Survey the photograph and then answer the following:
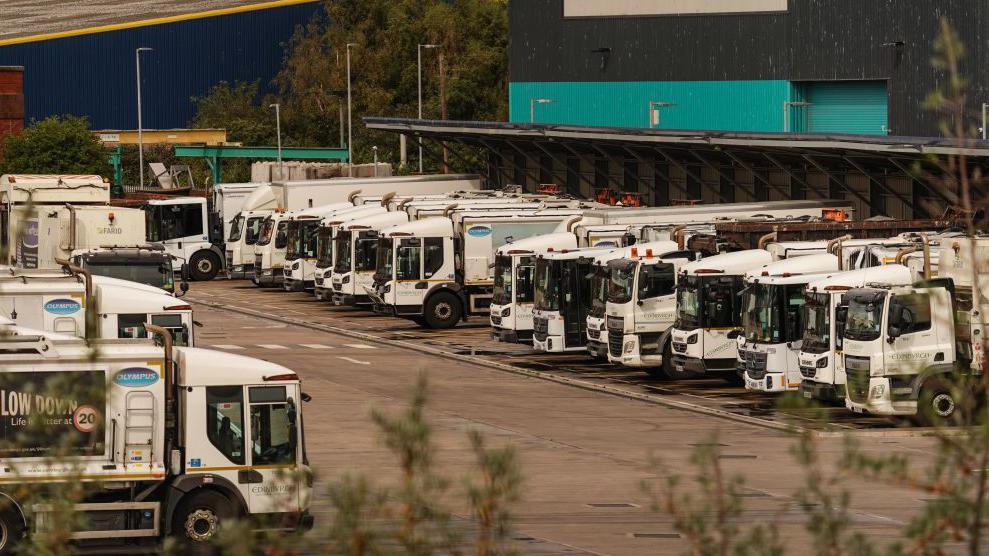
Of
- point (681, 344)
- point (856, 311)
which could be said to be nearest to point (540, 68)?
point (681, 344)

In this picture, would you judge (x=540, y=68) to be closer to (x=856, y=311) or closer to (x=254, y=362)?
(x=856, y=311)

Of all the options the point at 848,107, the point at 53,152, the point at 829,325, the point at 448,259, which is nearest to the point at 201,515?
the point at 829,325

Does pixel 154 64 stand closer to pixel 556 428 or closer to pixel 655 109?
pixel 655 109

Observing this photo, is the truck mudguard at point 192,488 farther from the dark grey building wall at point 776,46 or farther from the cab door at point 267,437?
the dark grey building wall at point 776,46

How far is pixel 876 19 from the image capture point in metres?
60.3

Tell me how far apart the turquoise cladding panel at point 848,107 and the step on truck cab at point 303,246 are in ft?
55.8

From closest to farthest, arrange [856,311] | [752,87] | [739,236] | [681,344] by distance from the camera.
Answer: [856,311]
[681,344]
[739,236]
[752,87]

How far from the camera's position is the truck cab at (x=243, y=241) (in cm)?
6344

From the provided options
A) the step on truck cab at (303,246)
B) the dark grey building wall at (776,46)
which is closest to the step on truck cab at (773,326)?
the dark grey building wall at (776,46)

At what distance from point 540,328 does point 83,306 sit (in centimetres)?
1404

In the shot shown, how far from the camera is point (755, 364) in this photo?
33406mm

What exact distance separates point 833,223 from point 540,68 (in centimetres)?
3935

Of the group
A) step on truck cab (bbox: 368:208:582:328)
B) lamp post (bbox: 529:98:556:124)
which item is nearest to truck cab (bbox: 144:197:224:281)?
lamp post (bbox: 529:98:556:124)

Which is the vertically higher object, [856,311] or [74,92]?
[74,92]
